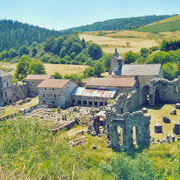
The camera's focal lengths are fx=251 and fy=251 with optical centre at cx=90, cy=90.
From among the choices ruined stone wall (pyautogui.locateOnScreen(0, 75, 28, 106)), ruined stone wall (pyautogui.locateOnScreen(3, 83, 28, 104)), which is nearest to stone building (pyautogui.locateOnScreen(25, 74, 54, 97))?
ruined stone wall (pyautogui.locateOnScreen(3, 83, 28, 104))

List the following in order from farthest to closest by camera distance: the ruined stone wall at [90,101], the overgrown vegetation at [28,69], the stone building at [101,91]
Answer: the overgrown vegetation at [28,69] → the ruined stone wall at [90,101] → the stone building at [101,91]

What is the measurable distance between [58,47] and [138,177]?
6121 inches

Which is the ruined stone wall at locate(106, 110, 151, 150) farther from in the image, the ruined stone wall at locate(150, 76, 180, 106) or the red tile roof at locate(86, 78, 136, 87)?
the red tile roof at locate(86, 78, 136, 87)

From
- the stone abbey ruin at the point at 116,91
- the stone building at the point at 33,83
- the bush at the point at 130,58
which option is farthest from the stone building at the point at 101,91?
the bush at the point at 130,58

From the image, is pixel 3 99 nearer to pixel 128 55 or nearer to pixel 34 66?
pixel 34 66

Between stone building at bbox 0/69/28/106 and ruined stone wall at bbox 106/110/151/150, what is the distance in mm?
40973

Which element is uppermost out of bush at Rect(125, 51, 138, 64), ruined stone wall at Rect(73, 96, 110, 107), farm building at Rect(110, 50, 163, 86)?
bush at Rect(125, 51, 138, 64)

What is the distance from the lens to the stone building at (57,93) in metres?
55.3

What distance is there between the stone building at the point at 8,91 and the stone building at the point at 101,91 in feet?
63.0

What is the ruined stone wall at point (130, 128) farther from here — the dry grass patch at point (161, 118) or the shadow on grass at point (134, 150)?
the dry grass patch at point (161, 118)

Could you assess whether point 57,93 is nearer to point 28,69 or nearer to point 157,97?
point 157,97

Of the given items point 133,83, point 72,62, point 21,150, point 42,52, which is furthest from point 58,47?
point 21,150

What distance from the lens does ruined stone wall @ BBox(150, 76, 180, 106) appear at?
49.1 metres

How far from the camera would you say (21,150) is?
22.0m
